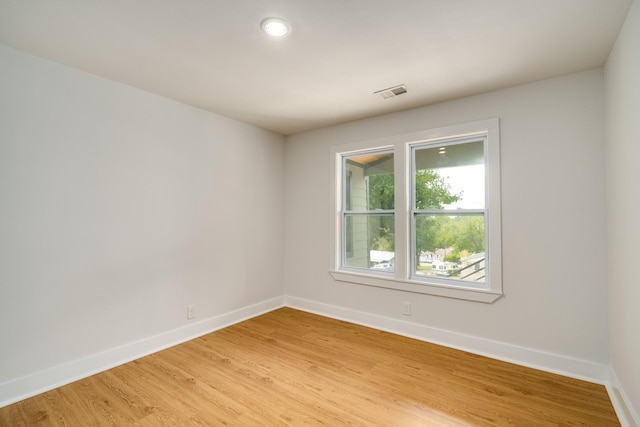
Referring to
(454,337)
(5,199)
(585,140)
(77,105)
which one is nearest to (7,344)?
(5,199)

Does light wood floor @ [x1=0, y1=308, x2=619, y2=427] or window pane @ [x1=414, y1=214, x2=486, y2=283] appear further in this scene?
window pane @ [x1=414, y1=214, x2=486, y2=283]

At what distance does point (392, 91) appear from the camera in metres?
2.92

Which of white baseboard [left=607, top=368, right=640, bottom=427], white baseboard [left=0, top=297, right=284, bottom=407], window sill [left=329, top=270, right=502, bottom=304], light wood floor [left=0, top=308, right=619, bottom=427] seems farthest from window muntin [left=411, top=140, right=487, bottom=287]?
white baseboard [left=0, top=297, right=284, bottom=407]

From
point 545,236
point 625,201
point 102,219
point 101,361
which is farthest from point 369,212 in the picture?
point 101,361

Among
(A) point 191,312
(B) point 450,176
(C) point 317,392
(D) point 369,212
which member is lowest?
(C) point 317,392

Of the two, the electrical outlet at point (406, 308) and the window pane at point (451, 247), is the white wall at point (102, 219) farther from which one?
the window pane at point (451, 247)

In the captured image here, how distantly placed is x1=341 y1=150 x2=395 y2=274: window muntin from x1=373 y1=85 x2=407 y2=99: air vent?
82 centimetres

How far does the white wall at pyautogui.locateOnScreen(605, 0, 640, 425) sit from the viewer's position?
5.65ft

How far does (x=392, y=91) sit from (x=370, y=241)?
1793mm

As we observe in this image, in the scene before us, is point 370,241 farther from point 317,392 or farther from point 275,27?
point 275,27

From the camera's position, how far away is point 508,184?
2.81 metres

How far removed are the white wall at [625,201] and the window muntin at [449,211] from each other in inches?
37.4

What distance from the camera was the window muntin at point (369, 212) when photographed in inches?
145

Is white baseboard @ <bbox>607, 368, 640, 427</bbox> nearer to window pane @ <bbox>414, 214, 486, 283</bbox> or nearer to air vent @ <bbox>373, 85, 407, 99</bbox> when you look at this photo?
window pane @ <bbox>414, 214, 486, 283</bbox>
